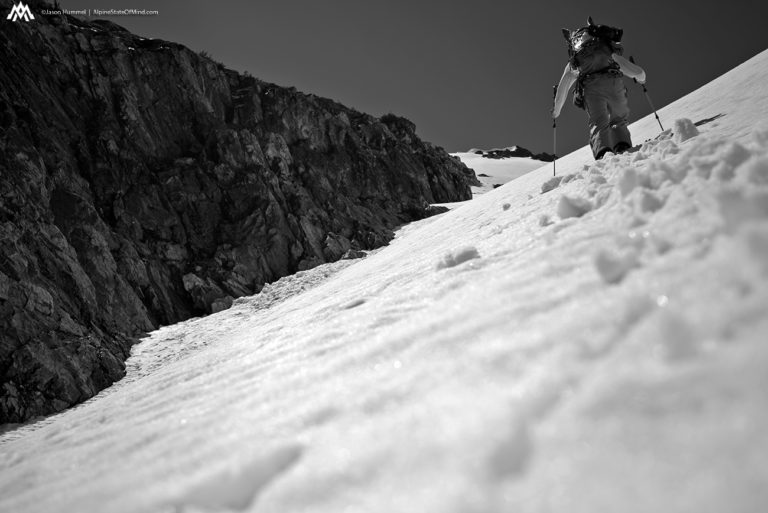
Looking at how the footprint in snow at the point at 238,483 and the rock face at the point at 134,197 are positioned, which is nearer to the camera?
the footprint in snow at the point at 238,483

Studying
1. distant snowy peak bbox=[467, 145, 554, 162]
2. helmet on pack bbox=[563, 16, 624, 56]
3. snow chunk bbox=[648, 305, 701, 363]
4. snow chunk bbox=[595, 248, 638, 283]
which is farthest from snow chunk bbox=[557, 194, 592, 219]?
distant snowy peak bbox=[467, 145, 554, 162]

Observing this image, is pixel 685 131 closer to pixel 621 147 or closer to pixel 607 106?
pixel 621 147

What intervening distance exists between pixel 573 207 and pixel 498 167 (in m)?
86.0

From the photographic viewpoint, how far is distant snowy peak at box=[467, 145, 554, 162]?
100m

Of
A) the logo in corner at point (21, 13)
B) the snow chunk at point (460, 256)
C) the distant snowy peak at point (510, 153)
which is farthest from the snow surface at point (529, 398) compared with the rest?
the distant snowy peak at point (510, 153)

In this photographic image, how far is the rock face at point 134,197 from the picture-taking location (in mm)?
9203

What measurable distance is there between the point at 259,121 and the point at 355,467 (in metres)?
30.7

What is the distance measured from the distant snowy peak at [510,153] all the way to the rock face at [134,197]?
7662 centimetres

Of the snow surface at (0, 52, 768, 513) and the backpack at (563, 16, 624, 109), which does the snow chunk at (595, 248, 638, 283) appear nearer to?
the snow surface at (0, 52, 768, 513)

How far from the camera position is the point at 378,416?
140 cm

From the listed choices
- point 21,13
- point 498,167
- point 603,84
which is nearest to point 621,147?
point 603,84

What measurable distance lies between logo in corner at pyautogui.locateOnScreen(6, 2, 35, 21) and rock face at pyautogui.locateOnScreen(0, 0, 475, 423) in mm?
302

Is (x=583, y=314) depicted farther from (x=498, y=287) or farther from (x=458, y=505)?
(x=458, y=505)

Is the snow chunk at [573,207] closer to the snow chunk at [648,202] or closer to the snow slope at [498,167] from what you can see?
the snow chunk at [648,202]
